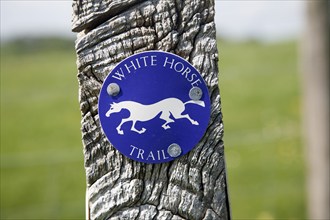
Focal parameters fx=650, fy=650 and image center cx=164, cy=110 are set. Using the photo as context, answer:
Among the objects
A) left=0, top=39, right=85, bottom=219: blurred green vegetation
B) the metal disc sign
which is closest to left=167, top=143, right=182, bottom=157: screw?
the metal disc sign

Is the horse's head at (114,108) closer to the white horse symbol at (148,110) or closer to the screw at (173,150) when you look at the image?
the white horse symbol at (148,110)

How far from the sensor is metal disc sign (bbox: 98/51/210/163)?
168cm

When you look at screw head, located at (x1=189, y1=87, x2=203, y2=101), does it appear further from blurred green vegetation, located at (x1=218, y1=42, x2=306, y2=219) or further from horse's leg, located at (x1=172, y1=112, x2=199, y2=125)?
blurred green vegetation, located at (x1=218, y1=42, x2=306, y2=219)

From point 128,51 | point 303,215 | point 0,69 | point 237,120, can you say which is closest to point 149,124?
point 128,51

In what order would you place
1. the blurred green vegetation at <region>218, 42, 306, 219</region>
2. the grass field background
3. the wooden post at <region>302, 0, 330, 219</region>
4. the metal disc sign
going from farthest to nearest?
the grass field background → the blurred green vegetation at <region>218, 42, 306, 219</region> → the wooden post at <region>302, 0, 330, 219</region> → the metal disc sign

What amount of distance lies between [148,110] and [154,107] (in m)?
0.02

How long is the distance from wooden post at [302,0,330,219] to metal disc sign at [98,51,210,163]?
3592 mm

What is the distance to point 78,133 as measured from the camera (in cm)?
985

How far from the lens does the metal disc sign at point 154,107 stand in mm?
1682

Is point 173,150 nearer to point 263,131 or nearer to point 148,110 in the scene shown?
point 148,110

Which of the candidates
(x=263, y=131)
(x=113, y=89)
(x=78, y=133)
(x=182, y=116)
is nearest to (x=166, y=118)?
(x=182, y=116)

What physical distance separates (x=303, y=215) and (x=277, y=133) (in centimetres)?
166

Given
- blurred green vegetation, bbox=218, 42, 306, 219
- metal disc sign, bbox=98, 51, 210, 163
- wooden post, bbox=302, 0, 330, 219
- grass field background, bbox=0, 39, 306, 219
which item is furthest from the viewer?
grass field background, bbox=0, 39, 306, 219

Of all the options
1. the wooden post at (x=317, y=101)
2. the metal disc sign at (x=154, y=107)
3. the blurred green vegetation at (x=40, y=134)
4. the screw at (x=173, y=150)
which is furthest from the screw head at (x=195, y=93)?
the blurred green vegetation at (x=40, y=134)
